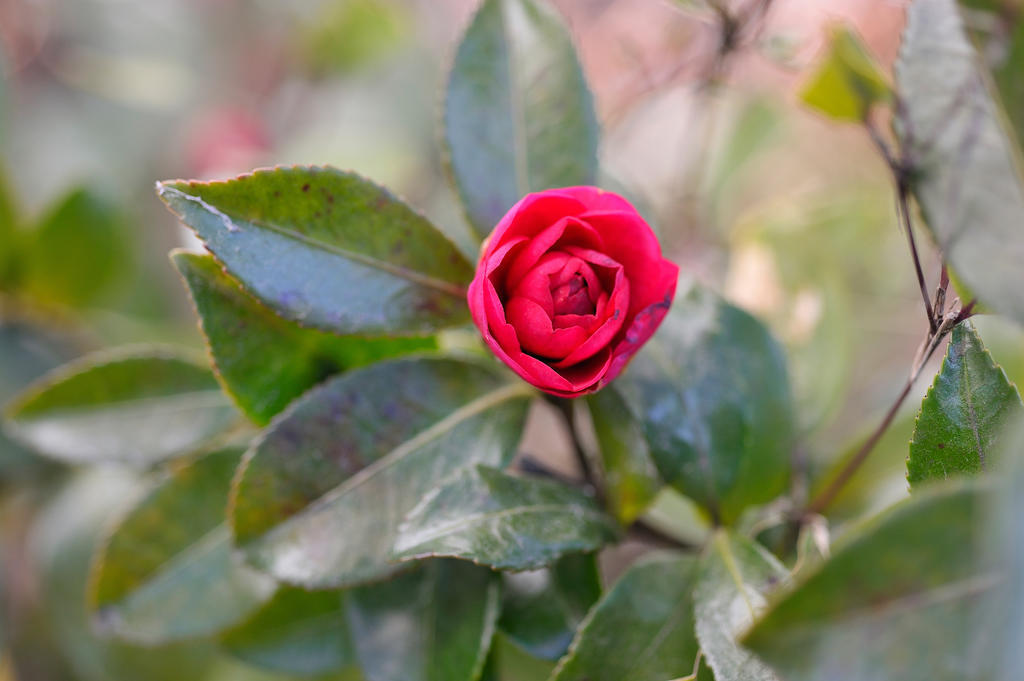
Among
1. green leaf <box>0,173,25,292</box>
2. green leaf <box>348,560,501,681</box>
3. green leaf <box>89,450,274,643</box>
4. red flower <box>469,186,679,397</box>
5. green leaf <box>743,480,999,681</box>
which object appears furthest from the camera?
green leaf <box>0,173,25,292</box>

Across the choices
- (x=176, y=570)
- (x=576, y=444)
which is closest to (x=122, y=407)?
(x=176, y=570)

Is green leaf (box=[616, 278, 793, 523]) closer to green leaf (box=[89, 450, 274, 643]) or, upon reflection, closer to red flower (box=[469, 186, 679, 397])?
red flower (box=[469, 186, 679, 397])

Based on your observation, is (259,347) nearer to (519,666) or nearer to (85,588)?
(519,666)

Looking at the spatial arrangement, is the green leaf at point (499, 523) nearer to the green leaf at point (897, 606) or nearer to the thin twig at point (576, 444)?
the thin twig at point (576, 444)

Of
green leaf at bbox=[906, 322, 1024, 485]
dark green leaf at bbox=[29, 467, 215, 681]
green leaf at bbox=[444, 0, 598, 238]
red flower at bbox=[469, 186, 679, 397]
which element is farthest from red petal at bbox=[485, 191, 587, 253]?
dark green leaf at bbox=[29, 467, 215, 681]

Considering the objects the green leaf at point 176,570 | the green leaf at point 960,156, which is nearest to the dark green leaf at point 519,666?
the green leaf at point 176,570
